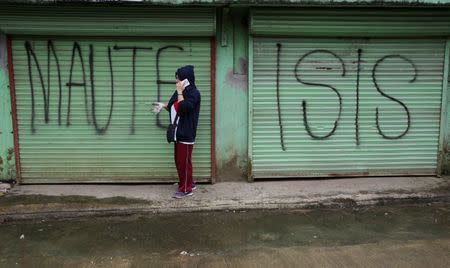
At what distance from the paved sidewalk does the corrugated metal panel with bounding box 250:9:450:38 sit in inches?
84.5

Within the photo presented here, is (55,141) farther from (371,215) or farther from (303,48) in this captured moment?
(371,215)

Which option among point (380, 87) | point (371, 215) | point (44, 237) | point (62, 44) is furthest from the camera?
point (380, 87)

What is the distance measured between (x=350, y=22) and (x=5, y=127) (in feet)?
16.6

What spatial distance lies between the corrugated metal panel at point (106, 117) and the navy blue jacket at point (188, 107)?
2.28 feet

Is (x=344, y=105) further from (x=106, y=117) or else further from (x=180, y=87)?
(x=106, y=117)

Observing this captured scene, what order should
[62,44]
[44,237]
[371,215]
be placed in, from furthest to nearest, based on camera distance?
[62,44] < [371,215] < [44,237]

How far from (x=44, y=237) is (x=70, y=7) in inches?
116

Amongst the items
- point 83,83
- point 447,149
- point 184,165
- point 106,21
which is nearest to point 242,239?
point 184,165

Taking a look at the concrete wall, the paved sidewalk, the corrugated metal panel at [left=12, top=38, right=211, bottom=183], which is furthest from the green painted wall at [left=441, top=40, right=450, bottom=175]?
the corrugated metal panel at [left=12, top=38, right=211, bottom=183]

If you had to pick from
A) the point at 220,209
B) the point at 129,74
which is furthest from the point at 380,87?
the point at 129,74

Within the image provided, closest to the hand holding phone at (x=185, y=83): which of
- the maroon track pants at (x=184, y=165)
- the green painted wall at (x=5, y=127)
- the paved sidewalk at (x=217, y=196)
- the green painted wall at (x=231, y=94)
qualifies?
the maroon track pants at (x=184, y=165)

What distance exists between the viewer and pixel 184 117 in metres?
5.87

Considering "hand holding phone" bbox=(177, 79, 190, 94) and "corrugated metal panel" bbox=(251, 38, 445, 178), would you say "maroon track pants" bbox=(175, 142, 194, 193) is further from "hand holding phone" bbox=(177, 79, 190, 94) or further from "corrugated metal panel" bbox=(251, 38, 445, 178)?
"corrugated metal panel" bbox=(251, 38, 445, 178)

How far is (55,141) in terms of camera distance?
657cm
